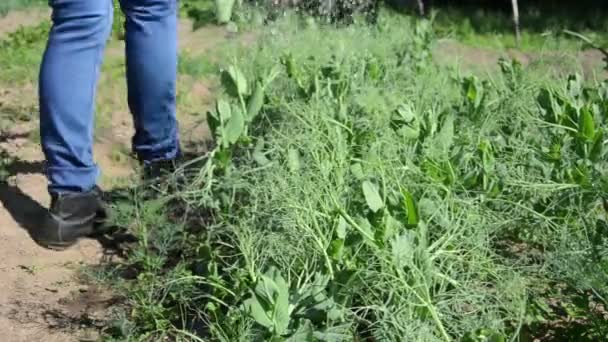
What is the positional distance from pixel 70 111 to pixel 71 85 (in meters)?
0.07

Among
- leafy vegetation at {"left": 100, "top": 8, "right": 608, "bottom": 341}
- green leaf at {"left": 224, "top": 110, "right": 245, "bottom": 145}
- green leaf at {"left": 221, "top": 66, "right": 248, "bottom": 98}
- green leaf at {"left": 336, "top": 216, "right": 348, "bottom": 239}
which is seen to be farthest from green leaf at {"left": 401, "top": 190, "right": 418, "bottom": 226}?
green leaf at {"left": 221, "top": 66, "right": 248, "bottom": 98}

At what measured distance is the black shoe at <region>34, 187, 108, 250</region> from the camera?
2.92 m

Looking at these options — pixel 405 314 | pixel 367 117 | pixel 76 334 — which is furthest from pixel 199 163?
pixel 405 314

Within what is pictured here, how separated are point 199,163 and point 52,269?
51 cm

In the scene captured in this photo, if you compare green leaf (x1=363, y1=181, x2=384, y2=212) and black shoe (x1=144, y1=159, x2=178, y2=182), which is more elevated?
green leaf (x1=363, y1=181, x2=384, y2=212)

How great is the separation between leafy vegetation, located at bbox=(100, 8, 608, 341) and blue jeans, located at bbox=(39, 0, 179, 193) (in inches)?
8.7

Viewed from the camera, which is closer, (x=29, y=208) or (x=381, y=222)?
(x=381, y=222)

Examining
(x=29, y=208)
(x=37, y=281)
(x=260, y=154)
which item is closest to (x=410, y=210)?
(x=260, y=154)

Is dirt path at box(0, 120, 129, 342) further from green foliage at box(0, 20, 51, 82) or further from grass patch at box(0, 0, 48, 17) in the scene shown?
grass patch at box(0, 0, 48, 17)

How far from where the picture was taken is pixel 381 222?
2084 millimetres

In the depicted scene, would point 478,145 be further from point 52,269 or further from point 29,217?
point 29,217

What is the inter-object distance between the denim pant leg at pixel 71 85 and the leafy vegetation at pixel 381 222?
0.21 meters

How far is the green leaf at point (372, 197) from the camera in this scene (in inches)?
82.7

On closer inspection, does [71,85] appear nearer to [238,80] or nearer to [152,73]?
[152,73]
